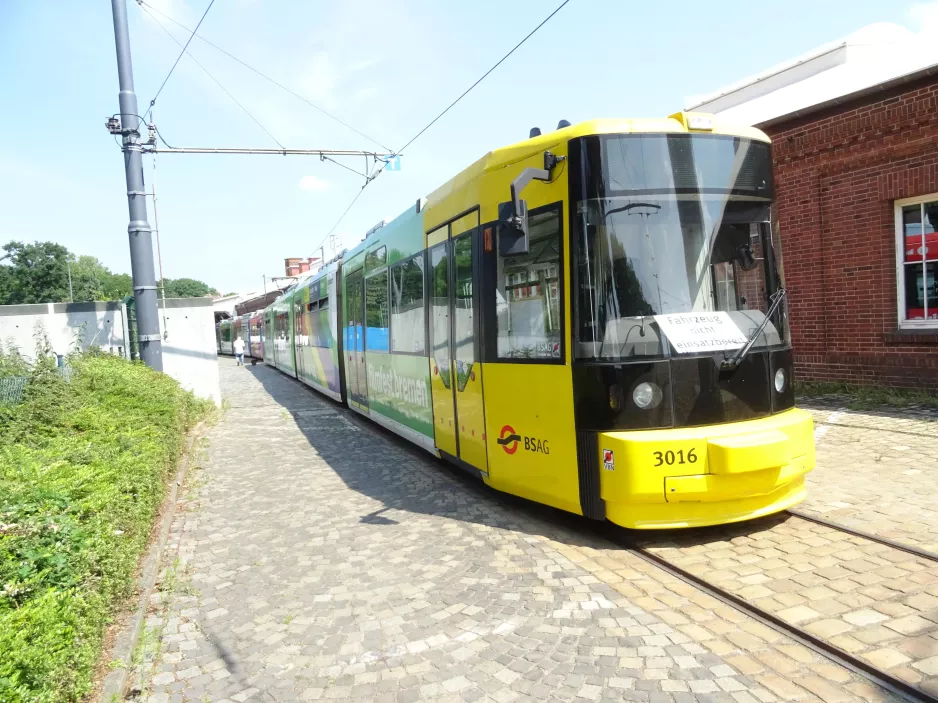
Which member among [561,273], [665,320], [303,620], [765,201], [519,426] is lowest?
[303,620]

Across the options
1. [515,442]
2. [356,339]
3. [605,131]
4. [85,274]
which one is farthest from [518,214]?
[85,274]

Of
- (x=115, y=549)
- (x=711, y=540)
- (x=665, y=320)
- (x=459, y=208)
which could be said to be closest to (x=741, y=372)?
(x=665, y=320)

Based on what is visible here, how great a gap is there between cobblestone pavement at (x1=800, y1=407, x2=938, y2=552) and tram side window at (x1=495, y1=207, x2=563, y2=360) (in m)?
2.56

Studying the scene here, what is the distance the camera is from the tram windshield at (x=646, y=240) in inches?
188

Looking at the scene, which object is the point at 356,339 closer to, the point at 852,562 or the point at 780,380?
the point at 780,380

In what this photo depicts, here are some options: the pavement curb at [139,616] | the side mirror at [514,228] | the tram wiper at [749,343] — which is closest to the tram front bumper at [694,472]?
the tram wiper at [749,343]

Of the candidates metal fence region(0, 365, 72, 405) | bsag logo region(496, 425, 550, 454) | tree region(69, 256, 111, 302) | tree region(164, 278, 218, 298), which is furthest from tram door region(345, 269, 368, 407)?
tree region(164, 278, 218, 298)

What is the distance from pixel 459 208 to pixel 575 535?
3.15 meters

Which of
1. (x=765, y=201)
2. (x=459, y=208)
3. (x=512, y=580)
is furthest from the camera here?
(x=459, y=208)

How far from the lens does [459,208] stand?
6512mm

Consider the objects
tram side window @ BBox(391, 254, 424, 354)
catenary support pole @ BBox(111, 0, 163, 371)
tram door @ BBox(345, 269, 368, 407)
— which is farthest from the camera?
catenary support pole @ BBox(111, 0, 163, 371)

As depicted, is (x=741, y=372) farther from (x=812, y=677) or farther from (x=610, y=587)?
(x=812, y=677)

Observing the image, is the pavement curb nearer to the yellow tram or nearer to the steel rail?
the yellow tram

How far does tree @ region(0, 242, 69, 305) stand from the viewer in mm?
89250
